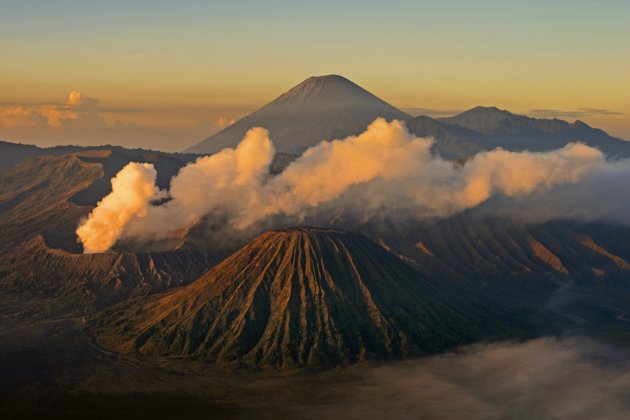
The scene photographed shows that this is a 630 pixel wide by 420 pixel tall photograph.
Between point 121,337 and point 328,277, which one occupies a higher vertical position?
point 328,277

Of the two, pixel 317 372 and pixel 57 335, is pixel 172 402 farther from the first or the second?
pixel 57 335

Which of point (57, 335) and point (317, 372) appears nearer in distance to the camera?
point (317, 372)

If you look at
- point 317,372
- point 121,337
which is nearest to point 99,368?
point 121,337

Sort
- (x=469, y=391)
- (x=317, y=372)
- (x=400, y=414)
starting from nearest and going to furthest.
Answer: (x=400, y=414), (x=469, y=391), (x=317, y=372)

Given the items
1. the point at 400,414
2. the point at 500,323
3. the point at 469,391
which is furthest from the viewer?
the point at 500,323

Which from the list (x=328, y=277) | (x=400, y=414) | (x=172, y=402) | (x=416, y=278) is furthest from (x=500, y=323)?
(x=172, y=402)

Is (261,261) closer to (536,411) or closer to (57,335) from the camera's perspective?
(57,335)

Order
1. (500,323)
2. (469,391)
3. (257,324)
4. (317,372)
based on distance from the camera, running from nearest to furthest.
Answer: (469,391) → (317,372) → (257,324) → (500,323)
